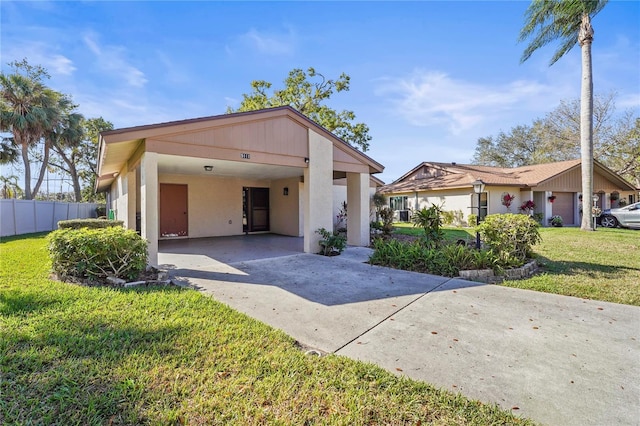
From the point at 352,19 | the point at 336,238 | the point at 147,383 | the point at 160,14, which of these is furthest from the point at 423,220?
the point at 160,14

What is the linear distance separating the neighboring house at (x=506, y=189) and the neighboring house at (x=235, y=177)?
Answer: 1017cm

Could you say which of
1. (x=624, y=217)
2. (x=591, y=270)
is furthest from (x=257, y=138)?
(x=624, y=217)

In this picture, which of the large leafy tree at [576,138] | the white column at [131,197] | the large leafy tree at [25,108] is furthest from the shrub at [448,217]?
the large leafy tree at [25,108]

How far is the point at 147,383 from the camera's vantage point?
8.11 ft

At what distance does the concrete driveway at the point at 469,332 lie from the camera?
248 centimetres

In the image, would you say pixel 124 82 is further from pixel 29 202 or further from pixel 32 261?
pixel 29 202

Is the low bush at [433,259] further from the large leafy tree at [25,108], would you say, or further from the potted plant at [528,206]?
the large leafy tree at [25,108]

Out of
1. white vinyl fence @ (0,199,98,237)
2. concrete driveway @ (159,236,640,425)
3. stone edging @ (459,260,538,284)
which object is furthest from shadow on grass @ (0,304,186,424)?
white vinyl fence @ (0,199,98,237)

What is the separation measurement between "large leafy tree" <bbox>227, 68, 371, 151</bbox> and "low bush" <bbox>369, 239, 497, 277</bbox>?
58.5 ft

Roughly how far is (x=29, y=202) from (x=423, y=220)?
64.3ft

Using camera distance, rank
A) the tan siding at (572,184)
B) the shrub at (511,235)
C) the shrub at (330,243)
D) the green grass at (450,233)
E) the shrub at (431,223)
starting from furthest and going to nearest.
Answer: the tan siding at (572,184) → the green grass at (450,233) → the shrub at (330,243) → the shrub at (431,223) → the shrub at (511,235)

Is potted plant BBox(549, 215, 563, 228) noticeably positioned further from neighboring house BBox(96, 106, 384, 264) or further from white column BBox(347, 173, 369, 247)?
white column BBox(347, 173, 369, 247)

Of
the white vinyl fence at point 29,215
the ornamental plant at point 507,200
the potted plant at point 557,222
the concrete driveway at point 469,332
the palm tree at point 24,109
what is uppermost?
the palm tree at point 24,109

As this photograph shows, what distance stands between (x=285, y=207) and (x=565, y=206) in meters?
19.6
